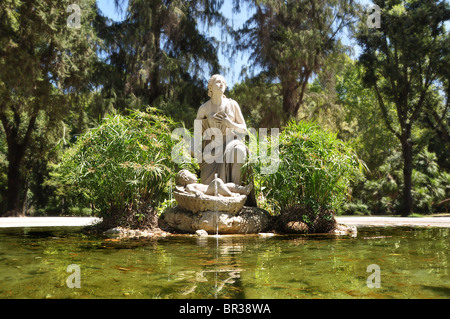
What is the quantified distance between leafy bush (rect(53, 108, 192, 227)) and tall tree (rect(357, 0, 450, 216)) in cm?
1225

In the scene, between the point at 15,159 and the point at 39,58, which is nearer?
the point at 39,58

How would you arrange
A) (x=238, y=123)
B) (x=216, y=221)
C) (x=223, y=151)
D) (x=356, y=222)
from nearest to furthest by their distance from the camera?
(x=216, y=221), (x=223, y=151), (x=238, y=123), (x=356, y=222)

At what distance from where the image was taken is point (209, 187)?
586 cm

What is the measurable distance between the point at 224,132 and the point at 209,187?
1157mm

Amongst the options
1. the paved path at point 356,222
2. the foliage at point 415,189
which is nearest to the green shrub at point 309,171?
the paved path at point 356,222

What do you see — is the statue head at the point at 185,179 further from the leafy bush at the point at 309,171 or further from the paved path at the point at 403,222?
the paved path at the point at 403,222

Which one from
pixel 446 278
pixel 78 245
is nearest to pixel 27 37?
pixel 78 245

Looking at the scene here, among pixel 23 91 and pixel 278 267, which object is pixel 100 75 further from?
pixel 278 267

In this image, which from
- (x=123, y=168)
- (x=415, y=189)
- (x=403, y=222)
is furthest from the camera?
(x=415, y=189)

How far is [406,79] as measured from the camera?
15797 mm

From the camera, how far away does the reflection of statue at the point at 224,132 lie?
623cm

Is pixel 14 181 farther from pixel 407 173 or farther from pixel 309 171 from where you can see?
pixel 407 173

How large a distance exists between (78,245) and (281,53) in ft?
43.0

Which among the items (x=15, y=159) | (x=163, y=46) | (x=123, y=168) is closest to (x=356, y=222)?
(x=123, y=168)
